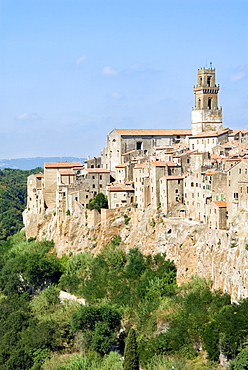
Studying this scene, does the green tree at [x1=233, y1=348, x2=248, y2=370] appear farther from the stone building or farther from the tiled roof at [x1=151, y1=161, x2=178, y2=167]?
the stone building

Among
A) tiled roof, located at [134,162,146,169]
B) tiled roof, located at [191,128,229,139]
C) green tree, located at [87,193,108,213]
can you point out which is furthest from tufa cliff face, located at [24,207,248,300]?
tiled roof, located at [191,128,229,139]

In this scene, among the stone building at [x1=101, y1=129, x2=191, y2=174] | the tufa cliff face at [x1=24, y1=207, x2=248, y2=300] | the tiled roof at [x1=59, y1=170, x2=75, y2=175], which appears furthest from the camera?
the stone building at [x1=101, y1=129, x2=191, y2=174]

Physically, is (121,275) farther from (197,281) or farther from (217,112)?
(217,112)

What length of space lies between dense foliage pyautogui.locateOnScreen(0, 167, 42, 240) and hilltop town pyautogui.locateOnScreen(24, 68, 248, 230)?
122ft

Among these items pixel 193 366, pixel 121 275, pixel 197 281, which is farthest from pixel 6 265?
pixel 193 366

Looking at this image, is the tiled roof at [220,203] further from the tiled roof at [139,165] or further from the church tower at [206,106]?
the church tower at [206,106]

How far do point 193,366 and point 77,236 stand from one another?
28.3 meters

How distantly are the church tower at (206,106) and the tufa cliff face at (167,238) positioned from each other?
18.7 meters

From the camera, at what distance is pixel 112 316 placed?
6109cm

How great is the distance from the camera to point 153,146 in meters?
88.7

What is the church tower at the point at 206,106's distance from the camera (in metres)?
87.4

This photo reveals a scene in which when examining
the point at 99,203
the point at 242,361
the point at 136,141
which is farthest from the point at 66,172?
the point at 242,361

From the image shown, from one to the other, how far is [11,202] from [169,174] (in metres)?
74.9

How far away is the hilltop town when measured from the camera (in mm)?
62656
